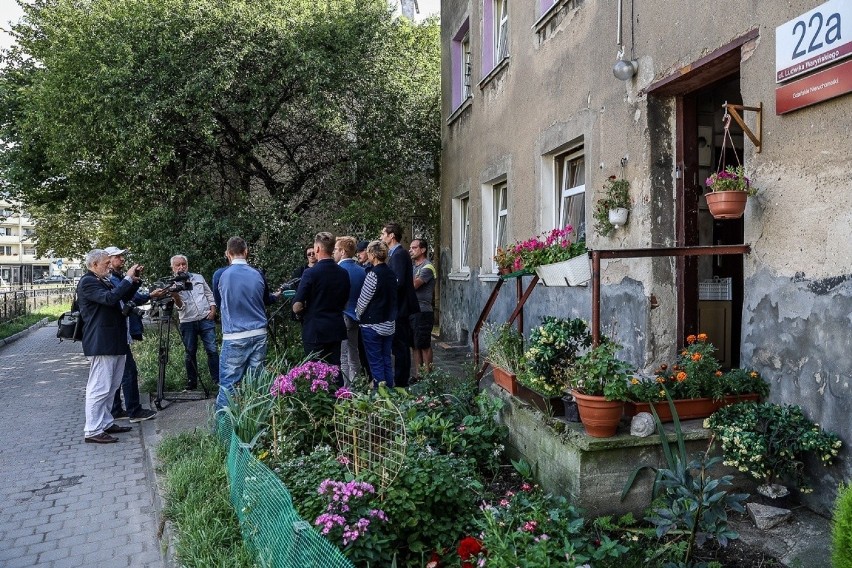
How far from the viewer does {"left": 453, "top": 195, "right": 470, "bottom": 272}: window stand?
11.4 meters

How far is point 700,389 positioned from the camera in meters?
3.90

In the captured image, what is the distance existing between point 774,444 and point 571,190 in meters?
4.16

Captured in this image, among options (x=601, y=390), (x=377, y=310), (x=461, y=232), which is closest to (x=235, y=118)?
(x=461, y=232)

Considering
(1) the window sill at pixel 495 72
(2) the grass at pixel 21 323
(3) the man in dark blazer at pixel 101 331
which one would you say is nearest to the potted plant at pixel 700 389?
(3) the man in dark blazer at pixel 101 331

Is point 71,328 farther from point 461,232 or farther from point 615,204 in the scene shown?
point 461,232

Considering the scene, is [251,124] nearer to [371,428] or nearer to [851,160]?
[371,428]

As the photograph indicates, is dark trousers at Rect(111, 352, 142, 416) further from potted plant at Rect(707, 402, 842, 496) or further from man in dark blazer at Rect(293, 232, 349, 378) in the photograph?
potted plant at Rect(707, 402, 842, 496)

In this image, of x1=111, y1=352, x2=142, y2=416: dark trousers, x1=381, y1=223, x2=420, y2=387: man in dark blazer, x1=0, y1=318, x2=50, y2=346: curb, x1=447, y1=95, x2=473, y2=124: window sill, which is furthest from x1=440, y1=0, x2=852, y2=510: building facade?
x1=0, y1=318, x2=50, y2=346: curb

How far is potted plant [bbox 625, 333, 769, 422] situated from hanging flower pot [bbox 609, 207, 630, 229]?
183 cm

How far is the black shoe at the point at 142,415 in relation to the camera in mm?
6816

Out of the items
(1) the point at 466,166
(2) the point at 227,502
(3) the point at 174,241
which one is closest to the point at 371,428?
(2) the point at 227,502

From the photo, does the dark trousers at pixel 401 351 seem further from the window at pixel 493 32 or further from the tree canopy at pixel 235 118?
the tree canopy at pixel 235 118

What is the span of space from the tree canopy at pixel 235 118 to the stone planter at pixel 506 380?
722 centimetres

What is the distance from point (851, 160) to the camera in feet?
11.0
